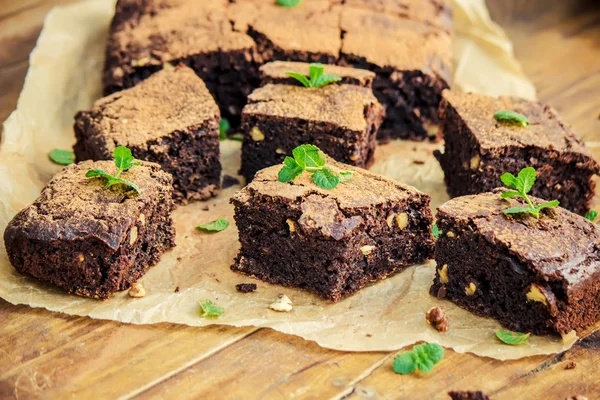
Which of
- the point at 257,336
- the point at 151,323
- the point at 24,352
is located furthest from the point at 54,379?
the point at 257,336

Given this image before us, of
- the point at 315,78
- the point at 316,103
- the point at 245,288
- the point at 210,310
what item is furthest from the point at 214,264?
the point at 315,78

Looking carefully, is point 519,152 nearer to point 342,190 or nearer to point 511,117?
point 511,117

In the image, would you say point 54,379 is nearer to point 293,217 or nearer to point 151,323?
point 151,323

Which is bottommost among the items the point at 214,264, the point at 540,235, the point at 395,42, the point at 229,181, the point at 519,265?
the point at 214,264

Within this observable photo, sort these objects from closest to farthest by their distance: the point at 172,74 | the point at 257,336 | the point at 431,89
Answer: the point at 257,336 < the point at 172,74 < the point at 431,89

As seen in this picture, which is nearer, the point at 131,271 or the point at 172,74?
the point at 131,271

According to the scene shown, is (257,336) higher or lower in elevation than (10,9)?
lower

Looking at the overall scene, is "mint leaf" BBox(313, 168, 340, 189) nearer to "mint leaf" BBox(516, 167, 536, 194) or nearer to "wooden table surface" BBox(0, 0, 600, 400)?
"wooden table surface" BBox(0, 0, 600, 400)
